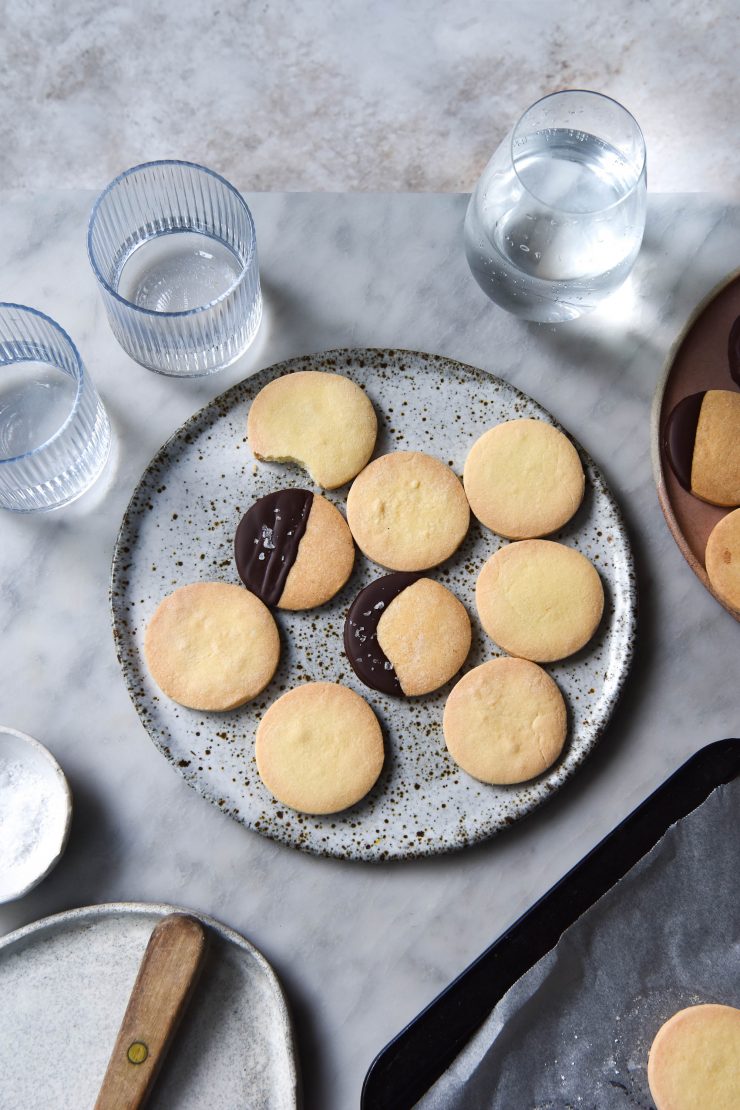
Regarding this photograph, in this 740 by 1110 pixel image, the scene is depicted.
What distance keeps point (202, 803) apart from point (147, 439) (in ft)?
1.06

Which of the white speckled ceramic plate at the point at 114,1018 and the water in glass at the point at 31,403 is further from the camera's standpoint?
the water in glass at the point at 31,403

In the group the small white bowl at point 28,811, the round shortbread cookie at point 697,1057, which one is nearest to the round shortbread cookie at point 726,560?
the round shortbread cookie at point 697,1057

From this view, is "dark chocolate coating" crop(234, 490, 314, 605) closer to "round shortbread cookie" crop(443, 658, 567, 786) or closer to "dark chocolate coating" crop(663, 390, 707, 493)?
"round shortbread cookie" crop(443, 658, 567, 786)

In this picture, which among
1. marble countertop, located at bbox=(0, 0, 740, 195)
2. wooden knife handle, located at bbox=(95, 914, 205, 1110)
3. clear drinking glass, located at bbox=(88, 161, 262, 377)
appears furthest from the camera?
marble countertop, located at bbox=(0, 0, 740, 195)

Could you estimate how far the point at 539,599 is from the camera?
0.86m

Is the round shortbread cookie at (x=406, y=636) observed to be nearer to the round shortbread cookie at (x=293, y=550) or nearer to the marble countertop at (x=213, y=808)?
the round shortbread cookie at (x=293, y=550)

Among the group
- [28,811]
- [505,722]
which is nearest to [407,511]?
[505,722]

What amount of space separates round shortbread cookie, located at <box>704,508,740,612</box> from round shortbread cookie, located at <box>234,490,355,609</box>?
30 cm

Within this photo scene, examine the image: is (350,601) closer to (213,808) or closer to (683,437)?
(213,808)

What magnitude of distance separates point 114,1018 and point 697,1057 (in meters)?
0.45

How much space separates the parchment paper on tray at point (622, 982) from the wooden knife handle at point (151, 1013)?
0.66 feet

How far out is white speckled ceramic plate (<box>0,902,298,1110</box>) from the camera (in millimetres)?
803

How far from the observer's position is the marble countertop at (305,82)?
1080 mm

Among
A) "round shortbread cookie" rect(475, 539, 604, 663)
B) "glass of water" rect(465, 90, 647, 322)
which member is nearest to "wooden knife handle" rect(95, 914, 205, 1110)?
"round shortbread cookie" rect(475, 539, 604, 663)
